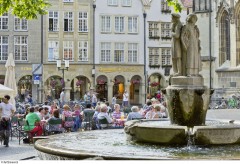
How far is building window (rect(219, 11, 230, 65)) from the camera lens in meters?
32.6

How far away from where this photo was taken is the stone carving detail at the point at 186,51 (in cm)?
1120

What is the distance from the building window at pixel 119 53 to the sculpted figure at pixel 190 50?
1420 inches

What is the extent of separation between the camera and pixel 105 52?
46812 mm

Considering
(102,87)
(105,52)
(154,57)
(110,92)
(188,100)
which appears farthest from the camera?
(154,57)

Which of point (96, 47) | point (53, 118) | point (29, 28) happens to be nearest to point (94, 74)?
point (96, 47)

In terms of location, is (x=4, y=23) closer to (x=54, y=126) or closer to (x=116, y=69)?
(x=116, y=69)

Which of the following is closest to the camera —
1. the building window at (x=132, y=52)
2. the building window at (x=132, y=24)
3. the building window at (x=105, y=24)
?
the building window at (x=105, y=24)

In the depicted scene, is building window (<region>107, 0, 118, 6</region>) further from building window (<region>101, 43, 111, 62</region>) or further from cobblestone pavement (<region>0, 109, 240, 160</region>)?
cobblestone pavement (<region>0, 109, 240, 160</region>)

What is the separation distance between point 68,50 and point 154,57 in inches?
286

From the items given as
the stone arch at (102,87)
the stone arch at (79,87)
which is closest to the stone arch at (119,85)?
the stone arch at (102,87)

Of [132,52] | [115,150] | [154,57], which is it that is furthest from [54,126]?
[154,57]

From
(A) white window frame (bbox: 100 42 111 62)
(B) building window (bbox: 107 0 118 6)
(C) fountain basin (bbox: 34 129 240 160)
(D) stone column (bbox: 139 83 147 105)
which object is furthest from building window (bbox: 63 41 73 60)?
(C) fountain basin (bbox: 34 129 240 160)

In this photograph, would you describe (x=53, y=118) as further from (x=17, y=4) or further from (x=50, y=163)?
(x=50, y=163)

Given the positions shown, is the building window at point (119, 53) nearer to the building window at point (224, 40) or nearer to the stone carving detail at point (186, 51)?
the building window at point (224, 40)
